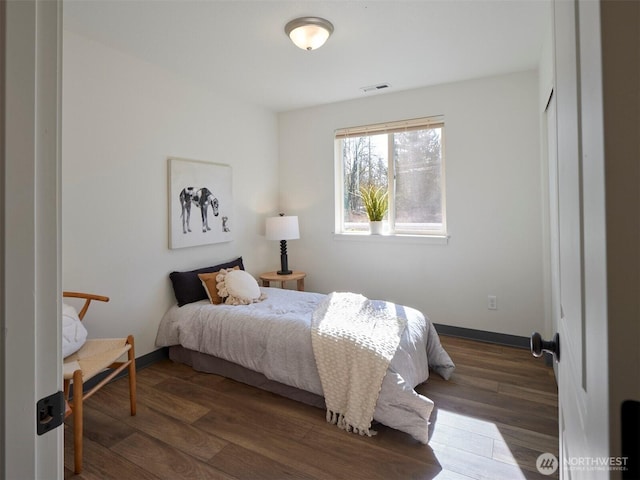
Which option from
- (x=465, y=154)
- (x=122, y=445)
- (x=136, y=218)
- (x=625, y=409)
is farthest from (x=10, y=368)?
(x=465, y=154)

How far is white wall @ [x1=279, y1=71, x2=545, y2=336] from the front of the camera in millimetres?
3174

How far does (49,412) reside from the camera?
2.02 ft

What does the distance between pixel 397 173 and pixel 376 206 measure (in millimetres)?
436

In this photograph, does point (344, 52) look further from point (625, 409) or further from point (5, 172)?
point (625, 409)

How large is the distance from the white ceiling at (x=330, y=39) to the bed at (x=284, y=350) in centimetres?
205

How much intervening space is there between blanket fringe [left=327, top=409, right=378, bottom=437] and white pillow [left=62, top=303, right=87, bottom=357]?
1580 millimetres

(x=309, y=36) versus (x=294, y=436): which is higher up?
(x=309, y=36)

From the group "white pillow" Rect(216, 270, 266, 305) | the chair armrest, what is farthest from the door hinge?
"white pillow" Rect(216, 270, 266, 305)

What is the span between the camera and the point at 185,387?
2596mm

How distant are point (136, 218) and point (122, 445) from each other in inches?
65.3

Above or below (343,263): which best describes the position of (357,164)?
above

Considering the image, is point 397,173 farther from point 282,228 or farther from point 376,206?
point 282,228

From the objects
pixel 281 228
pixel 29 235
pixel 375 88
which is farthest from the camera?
pixel 281 228

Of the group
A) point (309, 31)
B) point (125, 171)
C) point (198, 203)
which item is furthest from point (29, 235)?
point (198, 203)
